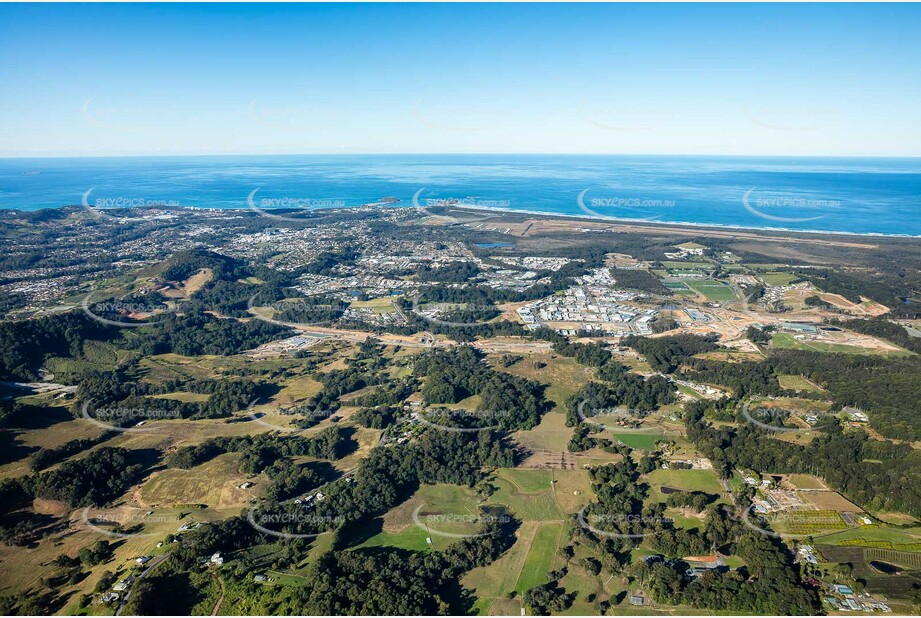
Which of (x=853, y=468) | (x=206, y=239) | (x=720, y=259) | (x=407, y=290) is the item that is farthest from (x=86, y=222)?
(x=853, y=468)

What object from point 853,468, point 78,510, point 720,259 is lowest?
point 78,510

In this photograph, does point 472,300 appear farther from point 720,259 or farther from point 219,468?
point 720,259

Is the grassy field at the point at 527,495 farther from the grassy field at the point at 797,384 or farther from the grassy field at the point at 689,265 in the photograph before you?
the grassy field at the point at 689,265

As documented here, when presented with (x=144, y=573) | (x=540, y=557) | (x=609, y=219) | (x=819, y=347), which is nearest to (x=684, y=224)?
(x=609, y=219)

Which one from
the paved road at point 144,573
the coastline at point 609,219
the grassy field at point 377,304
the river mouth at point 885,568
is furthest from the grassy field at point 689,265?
the paved road at point 144,573

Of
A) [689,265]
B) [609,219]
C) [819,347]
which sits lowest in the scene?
[819,347]

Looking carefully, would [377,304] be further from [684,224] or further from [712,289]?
[684,224]

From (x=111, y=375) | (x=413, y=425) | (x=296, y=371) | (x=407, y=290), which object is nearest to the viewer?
(x=413, y=425)
